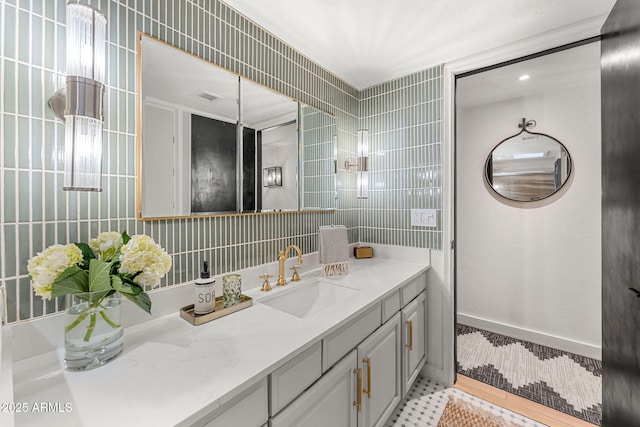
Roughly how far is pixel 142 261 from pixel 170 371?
315 millimetres

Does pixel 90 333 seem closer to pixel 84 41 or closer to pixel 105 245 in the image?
pixel 105 245

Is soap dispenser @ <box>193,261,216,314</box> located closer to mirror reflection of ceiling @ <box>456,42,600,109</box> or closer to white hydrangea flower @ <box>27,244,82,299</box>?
white hydrangea flower @ <box>27,244,82,299</box>

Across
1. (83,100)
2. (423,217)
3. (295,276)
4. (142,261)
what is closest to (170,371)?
(142,261)

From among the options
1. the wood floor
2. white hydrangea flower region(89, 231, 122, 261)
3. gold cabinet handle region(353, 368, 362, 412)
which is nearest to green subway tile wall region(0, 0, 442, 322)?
white hydrangea flower region(89, 231, 122, 261)

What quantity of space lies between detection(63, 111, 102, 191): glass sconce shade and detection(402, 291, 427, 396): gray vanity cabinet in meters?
1.56

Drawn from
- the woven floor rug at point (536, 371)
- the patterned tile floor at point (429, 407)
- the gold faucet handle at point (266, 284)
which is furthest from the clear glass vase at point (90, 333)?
the woven floor rug at point (536, 371)

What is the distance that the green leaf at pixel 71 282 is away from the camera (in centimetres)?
73

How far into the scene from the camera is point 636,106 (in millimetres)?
849

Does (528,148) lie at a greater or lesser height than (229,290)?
greater

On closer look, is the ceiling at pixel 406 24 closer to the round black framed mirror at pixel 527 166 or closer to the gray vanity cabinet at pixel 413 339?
the round black framed mirror at pixel 527 166

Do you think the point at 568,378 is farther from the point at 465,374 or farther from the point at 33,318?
the point at 33,318

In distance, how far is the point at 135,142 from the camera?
105 centimetres

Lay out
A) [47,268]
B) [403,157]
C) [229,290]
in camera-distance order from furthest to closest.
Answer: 1. [403,157]
2. [229,290]
3. [47,268]

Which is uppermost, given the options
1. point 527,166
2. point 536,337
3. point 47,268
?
point 527,166
